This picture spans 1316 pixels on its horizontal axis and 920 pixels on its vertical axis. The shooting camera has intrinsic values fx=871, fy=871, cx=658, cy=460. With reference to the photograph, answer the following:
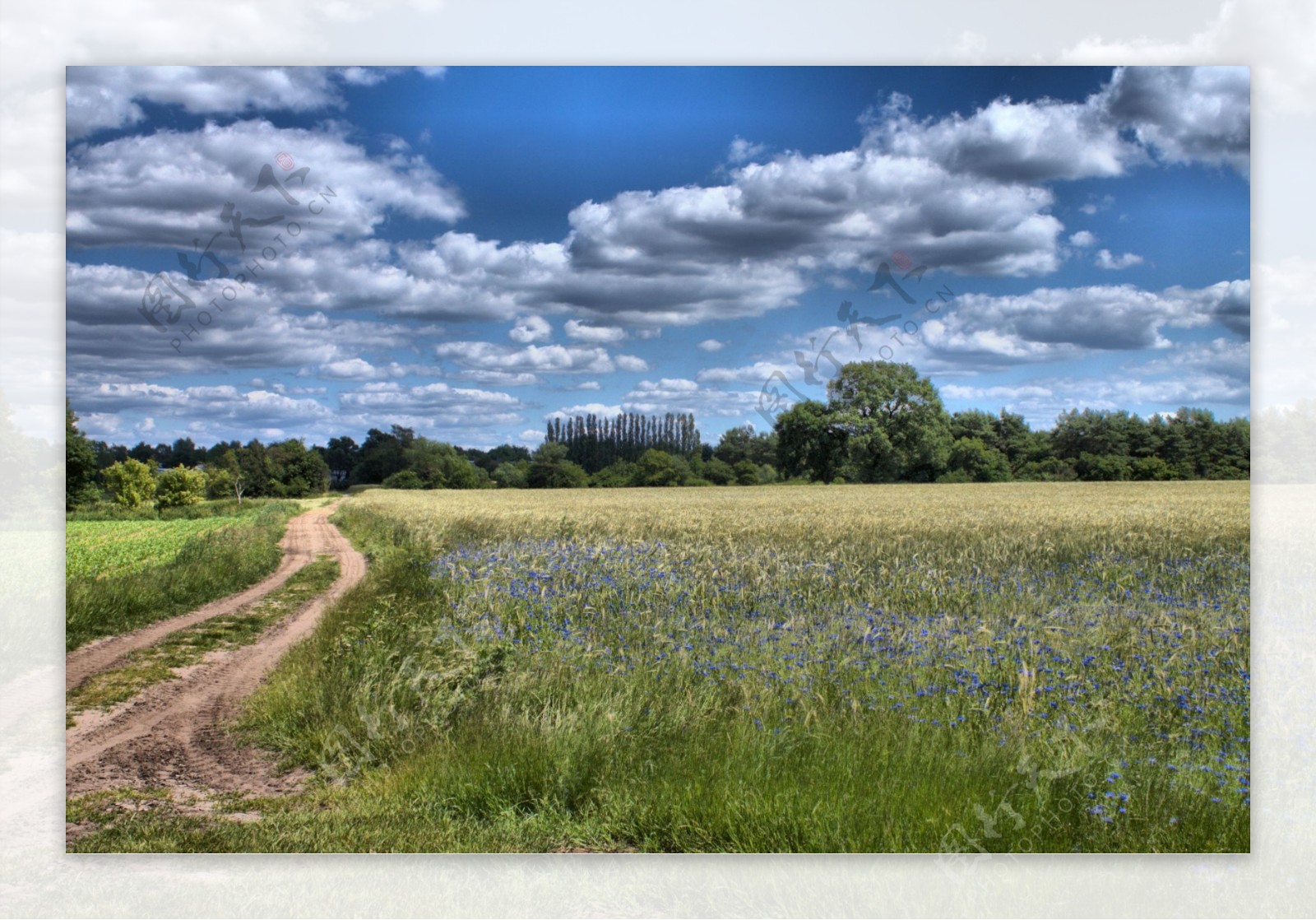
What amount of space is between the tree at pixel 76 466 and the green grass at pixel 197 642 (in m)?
1.25

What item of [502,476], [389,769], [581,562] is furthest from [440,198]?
[389,769]

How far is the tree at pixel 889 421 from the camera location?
636 centimetres

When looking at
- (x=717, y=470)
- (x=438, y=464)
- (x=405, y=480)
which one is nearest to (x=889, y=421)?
(x=717, y=470)

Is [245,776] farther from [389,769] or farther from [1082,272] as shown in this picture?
[1082,272]

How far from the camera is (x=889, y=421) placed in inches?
263

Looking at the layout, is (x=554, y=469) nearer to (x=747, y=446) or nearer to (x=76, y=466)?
(x=747, y=446)

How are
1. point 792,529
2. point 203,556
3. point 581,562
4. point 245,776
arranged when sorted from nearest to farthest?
1. point 245,776
2. point 203,556
3. point 581,562
4. point 792,529

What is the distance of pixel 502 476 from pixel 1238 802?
5231 millimetres

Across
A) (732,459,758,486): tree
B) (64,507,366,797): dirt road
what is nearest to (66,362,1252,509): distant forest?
(732,459,758,486): tree

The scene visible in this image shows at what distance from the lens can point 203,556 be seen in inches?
289

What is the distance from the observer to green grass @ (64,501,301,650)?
6.71 metres

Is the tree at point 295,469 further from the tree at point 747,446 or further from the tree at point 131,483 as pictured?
the tree at point 747,446

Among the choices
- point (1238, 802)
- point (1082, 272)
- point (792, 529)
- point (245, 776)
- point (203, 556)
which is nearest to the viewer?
point (1238, 802)

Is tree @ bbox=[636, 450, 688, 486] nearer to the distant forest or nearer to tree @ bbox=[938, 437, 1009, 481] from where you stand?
the distant forest
